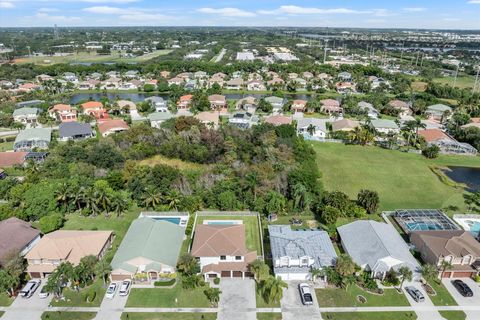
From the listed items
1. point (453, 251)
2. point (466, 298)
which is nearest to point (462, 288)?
point (466, 298)

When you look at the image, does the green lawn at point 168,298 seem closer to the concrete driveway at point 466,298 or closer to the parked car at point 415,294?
the parked car at point 415,294

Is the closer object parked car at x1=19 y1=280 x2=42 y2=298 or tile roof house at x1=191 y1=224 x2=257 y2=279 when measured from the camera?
parked car at x1=19 y1=280 x2=42 y2=298

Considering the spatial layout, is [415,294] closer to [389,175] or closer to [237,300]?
[237,300]

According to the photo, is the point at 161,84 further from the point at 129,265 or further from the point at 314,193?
the point at 129,265

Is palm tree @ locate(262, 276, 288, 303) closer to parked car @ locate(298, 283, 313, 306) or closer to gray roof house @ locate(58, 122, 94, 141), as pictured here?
parked car @ locate(298, 283, 313, 306)

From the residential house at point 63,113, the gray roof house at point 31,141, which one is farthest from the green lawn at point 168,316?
the residential house at point 63,113

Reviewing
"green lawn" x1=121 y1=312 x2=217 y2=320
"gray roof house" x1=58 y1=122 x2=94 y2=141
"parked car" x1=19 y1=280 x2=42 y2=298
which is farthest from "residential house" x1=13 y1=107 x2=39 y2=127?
"green lawn" x1=121 y1=312 x2=217 y2=320
